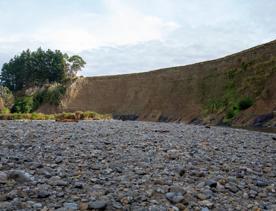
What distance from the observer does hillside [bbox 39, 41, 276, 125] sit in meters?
42.1

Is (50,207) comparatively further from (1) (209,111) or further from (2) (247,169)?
(1) (209,111)

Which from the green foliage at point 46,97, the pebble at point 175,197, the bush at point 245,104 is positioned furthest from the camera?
the green foliage at point 46,97

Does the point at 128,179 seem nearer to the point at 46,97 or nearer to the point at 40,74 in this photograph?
the point at 46,97

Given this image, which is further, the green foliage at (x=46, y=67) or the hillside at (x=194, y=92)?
the green foliage at (x=46, y=67)

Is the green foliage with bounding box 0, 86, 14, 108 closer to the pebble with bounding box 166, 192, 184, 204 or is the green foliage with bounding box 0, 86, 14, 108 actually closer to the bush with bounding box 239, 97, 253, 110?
the bush with bounding box 239, 97, 253, 110

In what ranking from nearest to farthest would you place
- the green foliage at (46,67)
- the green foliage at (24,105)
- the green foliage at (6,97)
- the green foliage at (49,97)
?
the green foliage at (24,105)
the green foliage at (6,97)
the green foliage at (49,97)
the green foliage at (46,67)

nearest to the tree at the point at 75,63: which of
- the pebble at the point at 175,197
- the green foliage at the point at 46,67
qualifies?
the green foliage at the point at 46,67

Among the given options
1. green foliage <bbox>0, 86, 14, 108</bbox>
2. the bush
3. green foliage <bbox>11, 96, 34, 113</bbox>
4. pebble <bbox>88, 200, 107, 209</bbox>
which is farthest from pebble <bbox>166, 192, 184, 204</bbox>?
green foliage <bbox>0, 86, 14, 108</bbox>

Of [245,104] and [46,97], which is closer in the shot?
[245,104]

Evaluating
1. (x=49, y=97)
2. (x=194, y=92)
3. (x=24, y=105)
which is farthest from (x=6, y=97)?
(x=194, y=92)

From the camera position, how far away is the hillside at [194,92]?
1657 inches

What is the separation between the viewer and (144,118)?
5812 cm

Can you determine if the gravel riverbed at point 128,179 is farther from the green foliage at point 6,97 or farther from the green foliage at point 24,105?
the green foliage at point 6,97

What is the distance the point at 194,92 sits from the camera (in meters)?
56.9
